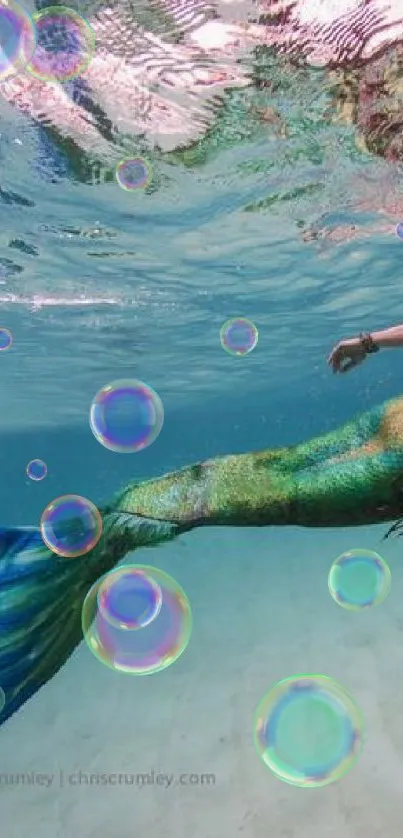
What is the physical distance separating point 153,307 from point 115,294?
1.86m

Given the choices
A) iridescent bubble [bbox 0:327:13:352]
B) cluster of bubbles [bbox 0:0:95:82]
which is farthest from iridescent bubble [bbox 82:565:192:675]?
iridescent bubble [bbox 0:327:13:352]

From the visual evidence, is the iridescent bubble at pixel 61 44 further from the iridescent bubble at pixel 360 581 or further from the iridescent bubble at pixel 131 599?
the iridescent bubble at pixel 360 581

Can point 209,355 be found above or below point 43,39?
below

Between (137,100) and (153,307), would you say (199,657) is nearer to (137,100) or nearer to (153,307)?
(137,100)

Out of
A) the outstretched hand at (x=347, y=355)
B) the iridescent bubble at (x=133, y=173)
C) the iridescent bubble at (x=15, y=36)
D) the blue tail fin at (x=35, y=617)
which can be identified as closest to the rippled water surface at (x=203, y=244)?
the iridescent bubble at (x=133, y=173)

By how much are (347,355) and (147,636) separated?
9.26 ft

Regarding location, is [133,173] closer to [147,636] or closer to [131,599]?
[131,599]

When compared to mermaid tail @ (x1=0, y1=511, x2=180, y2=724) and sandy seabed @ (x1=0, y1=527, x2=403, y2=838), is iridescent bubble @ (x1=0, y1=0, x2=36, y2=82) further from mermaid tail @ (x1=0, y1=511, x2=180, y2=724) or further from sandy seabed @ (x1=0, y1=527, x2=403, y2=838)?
sandy seabed @ (x1=0, y1=527, x2=403, y2=838)

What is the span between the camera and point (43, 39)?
6027 millimetres

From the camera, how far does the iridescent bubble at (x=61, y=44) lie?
5.91 metres

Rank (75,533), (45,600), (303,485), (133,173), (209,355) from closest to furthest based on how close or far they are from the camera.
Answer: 1. (303,485)
2. (45,600)
3. (75,533)
4. (133,173)
5. (209,355)

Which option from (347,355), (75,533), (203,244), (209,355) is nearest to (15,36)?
(347,355)

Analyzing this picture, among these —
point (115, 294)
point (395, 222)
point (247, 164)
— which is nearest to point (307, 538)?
point (115, 294)

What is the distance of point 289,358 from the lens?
93.5 ft
